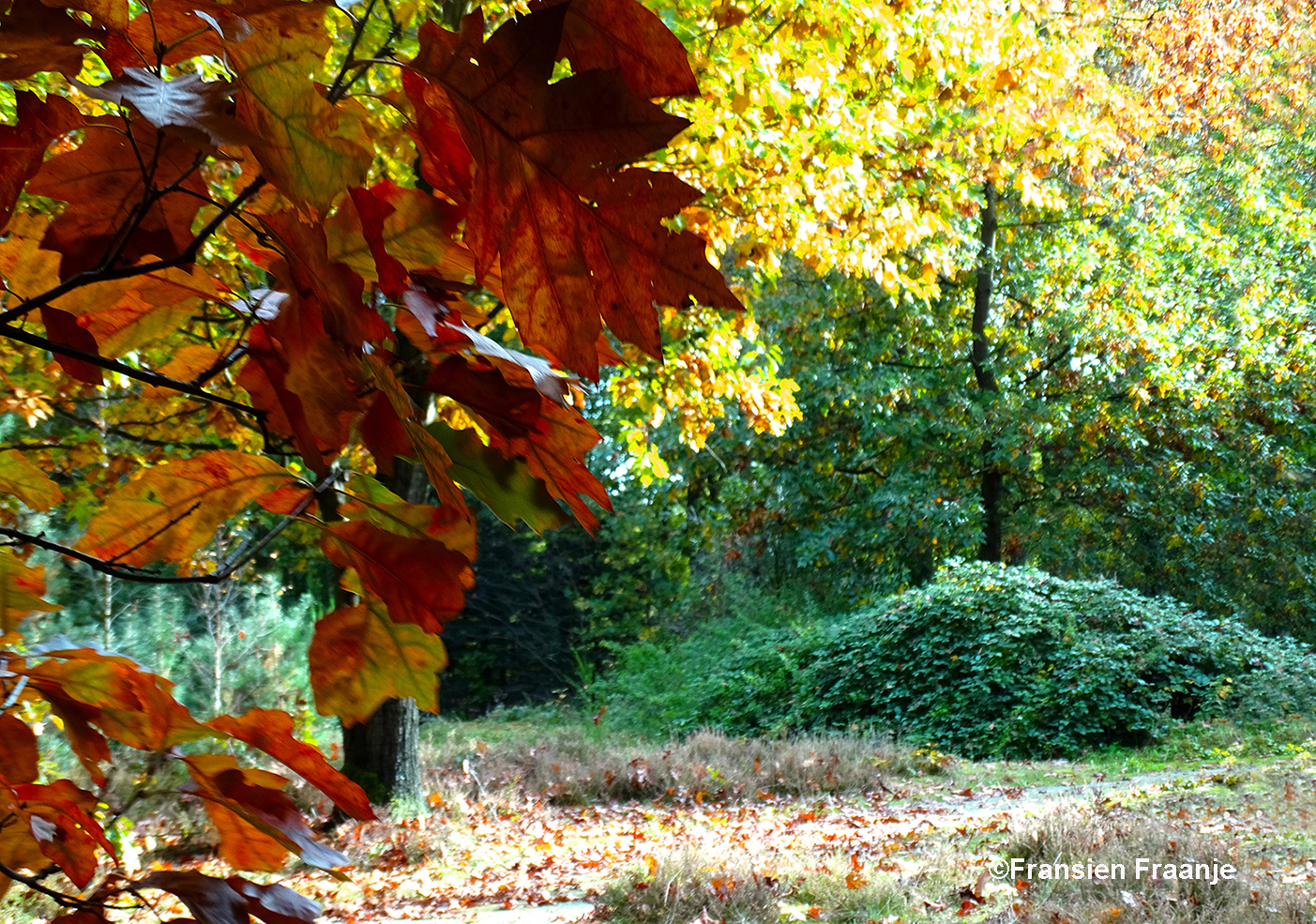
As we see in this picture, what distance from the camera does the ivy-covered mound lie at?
29.4 feet

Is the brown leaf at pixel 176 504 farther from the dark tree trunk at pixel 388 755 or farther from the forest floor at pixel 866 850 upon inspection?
the dark tree trunk at pixel 388 755

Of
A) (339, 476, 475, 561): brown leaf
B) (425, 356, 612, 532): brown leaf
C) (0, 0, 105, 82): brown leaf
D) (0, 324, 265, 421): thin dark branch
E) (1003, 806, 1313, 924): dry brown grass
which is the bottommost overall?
(1003, 806, 1313, 924): dry brown grass

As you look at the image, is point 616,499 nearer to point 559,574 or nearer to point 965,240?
point 559,574

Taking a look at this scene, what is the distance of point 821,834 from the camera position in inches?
230

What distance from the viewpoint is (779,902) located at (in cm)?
407

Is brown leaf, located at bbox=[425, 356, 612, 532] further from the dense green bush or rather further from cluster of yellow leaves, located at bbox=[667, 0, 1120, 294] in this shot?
the dense green bush

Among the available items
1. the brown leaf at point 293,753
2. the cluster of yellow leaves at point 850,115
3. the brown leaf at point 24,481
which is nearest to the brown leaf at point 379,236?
the brown leaf at point 293,753

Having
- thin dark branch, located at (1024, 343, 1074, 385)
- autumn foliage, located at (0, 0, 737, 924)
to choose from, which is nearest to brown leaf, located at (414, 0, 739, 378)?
autumn foliage, located at (0, 0, 737, 924)

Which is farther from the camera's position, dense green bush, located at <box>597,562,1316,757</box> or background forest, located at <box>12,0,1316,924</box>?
dense green bush, located at <box>597,562,1316,757</box>

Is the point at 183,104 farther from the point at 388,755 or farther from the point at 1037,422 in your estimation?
the point at 1037,422

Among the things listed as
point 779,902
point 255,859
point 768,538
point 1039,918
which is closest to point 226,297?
point 255,859

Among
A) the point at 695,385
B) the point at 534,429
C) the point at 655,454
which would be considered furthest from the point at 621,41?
the point at 655,454

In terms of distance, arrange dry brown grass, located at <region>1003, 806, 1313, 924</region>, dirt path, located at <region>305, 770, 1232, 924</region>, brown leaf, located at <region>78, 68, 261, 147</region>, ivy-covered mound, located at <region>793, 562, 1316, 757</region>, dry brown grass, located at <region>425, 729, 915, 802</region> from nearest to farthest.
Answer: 1. brown leaf, located at <region>78, 68, 261, 147</region>
2. dry brown grass, located at <region>1003, 806, 1313, 924</region>
3. dirt path, located at <region>305, 770, 1232, 924</region>
4. dry brown grass, located at <region>425, 729, 915, 802</region>
5. ivy-covered mound, located at <region>793, 562, 1316, 757</region>

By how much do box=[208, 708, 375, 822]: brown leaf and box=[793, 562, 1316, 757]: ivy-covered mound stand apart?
30.8ft
